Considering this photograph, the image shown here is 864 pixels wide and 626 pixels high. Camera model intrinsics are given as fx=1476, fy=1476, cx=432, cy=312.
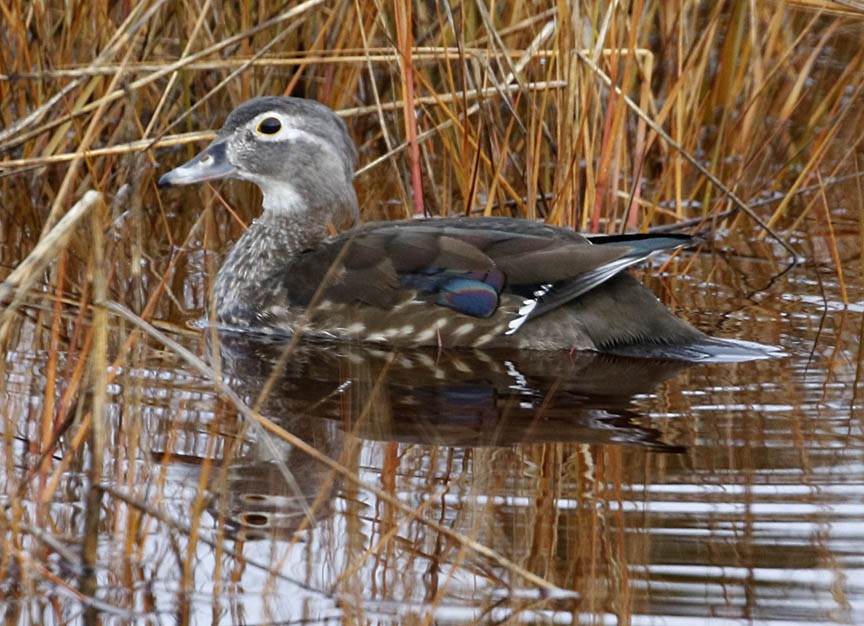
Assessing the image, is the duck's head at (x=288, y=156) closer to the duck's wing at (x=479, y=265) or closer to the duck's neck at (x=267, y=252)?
the duck's neck at (x=267, y=252)

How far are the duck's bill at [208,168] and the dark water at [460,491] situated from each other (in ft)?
2.55

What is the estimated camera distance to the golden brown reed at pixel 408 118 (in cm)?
526

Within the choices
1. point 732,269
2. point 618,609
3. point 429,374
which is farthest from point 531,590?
point 732,269

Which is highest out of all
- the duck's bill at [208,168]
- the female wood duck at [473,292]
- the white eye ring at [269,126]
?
the white eye ring at [269,126]

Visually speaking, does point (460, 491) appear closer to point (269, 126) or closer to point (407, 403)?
point (407, 403)

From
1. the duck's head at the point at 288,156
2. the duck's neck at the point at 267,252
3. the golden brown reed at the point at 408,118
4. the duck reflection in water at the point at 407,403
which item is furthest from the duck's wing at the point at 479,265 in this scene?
the duck's head at the point at 288,156

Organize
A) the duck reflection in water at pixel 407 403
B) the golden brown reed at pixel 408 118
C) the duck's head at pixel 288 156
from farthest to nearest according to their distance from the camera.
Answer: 1. the duck's head at pixel 288 156
2. the golden brown reed at pixel 408 118
3. the duck reflection in water at pixel 407 403

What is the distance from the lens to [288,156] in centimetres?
573

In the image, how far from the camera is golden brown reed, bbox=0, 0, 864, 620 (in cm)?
526

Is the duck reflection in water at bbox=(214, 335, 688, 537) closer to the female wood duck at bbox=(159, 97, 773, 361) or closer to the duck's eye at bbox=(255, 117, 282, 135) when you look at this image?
the female wood duck at bbox=(159, 97, 773, 361)

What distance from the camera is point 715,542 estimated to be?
3209 mm

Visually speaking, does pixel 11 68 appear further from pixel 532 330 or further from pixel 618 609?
pixel 618 609

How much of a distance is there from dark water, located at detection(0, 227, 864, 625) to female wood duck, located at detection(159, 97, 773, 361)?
9 centimetres

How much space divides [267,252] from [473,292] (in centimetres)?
100
